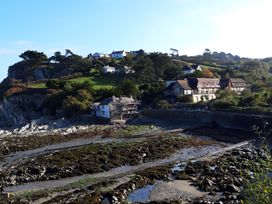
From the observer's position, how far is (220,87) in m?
74.6

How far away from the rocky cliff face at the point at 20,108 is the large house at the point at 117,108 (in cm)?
1416

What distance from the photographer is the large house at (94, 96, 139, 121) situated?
197 feet

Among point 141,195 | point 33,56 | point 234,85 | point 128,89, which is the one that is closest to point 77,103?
point 128,89

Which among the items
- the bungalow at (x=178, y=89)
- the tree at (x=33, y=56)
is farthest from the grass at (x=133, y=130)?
the tree at (x=33, y=56)

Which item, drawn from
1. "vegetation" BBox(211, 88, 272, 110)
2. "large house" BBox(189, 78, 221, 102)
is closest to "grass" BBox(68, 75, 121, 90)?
"large house" BBox(189, 78, 221, 102)

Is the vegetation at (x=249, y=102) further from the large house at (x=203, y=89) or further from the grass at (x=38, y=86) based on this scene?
the grass at (x=38, y=86)

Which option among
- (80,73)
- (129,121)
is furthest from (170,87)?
(80,73)

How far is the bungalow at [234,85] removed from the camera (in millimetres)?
74375

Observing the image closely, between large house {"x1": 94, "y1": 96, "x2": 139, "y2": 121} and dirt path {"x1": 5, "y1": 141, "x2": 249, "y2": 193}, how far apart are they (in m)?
22.8

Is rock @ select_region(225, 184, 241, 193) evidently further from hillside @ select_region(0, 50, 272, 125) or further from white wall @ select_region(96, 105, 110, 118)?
white wall @ select_region(96, 105, 110, 118)

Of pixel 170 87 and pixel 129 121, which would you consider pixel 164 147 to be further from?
pixel 170 87

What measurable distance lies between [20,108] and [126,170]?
47010mm

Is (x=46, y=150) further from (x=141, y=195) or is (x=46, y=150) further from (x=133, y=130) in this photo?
(x=141, y=195)

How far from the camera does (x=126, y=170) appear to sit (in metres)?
31.1
